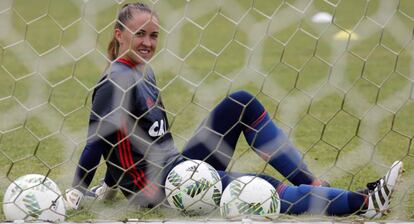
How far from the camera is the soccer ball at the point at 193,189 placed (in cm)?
208

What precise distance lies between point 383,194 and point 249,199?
1.15 ft

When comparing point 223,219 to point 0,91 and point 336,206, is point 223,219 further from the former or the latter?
point 0,91

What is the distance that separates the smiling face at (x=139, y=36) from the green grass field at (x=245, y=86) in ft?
0.21

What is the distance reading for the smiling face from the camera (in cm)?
219

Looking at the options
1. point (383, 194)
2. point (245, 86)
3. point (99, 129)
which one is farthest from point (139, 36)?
point (245, 86)

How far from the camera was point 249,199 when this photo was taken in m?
2.03

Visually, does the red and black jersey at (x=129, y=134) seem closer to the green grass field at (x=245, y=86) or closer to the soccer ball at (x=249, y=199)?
the green grass field at (x=245, y=86)

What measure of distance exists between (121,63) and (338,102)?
1.66m

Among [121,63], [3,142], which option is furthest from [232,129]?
[3,142]

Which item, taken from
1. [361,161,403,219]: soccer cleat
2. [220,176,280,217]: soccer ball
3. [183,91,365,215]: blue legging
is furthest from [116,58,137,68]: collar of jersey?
[361,161,403,219]: soccer cleat

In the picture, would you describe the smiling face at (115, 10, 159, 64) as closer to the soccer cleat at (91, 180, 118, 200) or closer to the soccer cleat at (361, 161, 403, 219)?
the soccer cleat at (91, 180, 118, 200)

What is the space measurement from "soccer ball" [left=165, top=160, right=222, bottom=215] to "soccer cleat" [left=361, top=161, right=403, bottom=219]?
0.40 metres

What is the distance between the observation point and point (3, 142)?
9.67 feet

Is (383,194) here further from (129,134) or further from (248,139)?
(129,134)
